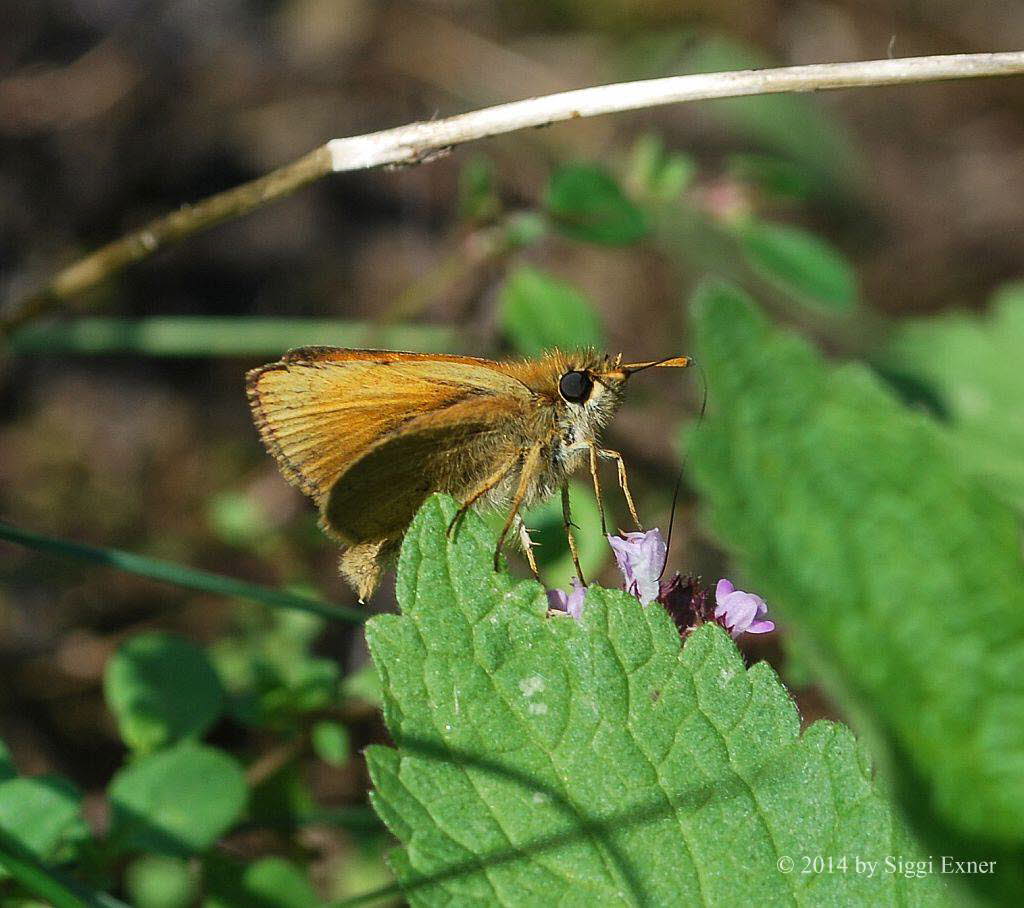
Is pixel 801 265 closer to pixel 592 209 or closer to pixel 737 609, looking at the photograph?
pixel 592 209

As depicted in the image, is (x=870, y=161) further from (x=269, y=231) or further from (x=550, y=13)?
(x=269, y=231)

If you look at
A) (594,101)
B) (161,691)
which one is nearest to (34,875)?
(161,691)

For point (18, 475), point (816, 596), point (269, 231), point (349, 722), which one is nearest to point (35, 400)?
point (18, 475)

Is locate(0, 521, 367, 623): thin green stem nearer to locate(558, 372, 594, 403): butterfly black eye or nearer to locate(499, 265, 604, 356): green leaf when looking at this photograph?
locate(558, 372, 594, 403): butterfly black eye

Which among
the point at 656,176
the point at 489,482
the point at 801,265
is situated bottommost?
the point at 489,482

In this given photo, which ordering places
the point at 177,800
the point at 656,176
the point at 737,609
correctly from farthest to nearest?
the point at 656,176
the point at 177,800
the point at 737,609

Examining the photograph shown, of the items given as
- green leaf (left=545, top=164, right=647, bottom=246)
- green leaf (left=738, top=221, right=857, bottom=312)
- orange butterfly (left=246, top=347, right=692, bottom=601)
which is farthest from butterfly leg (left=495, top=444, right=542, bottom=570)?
green leaf (left=738, top=221, right=857, bottom=312)
